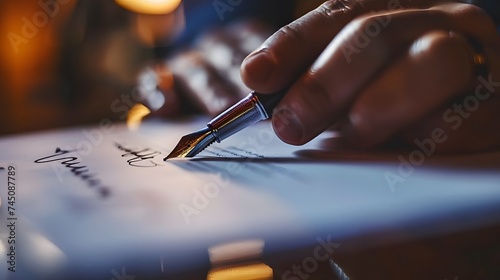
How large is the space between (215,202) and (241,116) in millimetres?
113

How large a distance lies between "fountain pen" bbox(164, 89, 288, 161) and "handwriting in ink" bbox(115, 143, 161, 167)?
0.01 meters

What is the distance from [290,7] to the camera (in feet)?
2.42

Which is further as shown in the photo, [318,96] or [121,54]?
[121,54]

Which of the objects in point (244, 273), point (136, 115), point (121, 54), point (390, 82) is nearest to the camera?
point (244, 273)

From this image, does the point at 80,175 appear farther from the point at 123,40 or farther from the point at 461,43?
the point at 123,40

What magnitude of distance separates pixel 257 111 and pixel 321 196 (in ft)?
0.37

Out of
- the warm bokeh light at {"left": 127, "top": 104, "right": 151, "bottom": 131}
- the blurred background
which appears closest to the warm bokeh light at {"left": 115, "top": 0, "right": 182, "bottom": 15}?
the blurred background

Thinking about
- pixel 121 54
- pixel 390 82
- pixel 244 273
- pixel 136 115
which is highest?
pixel 121 54

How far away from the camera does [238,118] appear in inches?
13.5

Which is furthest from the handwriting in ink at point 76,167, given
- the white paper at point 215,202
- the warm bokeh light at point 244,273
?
the warm bokeh light at point 244,273

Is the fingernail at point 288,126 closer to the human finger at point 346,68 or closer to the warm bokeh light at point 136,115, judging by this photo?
the human finger at point 346,68

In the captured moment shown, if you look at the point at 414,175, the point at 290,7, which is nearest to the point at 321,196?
the point at 414,175

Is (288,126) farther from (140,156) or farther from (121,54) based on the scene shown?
(121,54)

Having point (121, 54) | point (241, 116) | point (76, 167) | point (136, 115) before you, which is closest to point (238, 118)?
point (241, 116)
